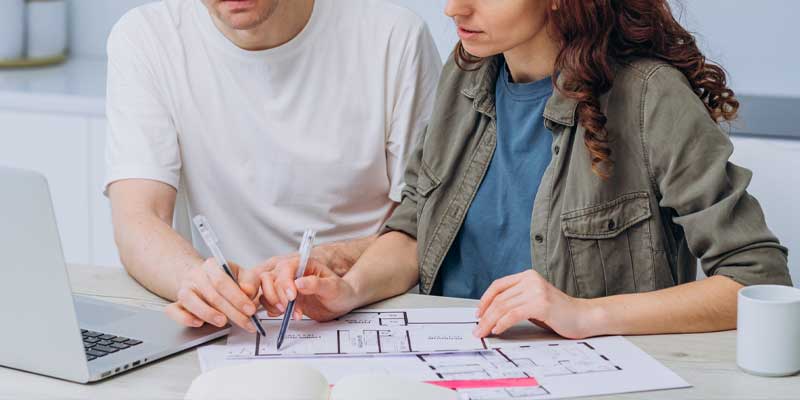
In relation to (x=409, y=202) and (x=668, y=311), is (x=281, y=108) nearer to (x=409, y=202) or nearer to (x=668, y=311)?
(x=409, y=202)

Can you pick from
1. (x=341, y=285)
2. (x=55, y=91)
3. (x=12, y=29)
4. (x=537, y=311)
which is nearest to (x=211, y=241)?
(x=341, y=285)

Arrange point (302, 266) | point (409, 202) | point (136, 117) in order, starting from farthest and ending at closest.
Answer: point (136, 117)
point (409, 202)
point (302, 266)

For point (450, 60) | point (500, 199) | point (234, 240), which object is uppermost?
point (450, 60)

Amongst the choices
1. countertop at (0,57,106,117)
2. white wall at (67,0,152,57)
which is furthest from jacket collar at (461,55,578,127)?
white wall at (67,0,152,57)

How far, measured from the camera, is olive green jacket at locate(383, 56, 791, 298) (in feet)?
4.42

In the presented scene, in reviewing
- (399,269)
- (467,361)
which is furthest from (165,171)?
(467,361)

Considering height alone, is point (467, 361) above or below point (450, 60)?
below

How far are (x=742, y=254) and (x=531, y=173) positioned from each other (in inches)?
13.8

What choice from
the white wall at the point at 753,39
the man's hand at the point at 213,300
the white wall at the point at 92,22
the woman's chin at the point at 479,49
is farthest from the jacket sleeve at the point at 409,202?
the white wall at the point at 92,22

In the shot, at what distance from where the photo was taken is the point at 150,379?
1155 mm

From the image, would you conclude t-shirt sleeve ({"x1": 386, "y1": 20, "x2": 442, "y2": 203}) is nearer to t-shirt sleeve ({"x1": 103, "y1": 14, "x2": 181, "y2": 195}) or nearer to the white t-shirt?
the white t-shirt

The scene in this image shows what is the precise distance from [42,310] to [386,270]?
512mm

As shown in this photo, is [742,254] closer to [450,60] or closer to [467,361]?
[467,361]

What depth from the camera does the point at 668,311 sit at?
129 centimetres
